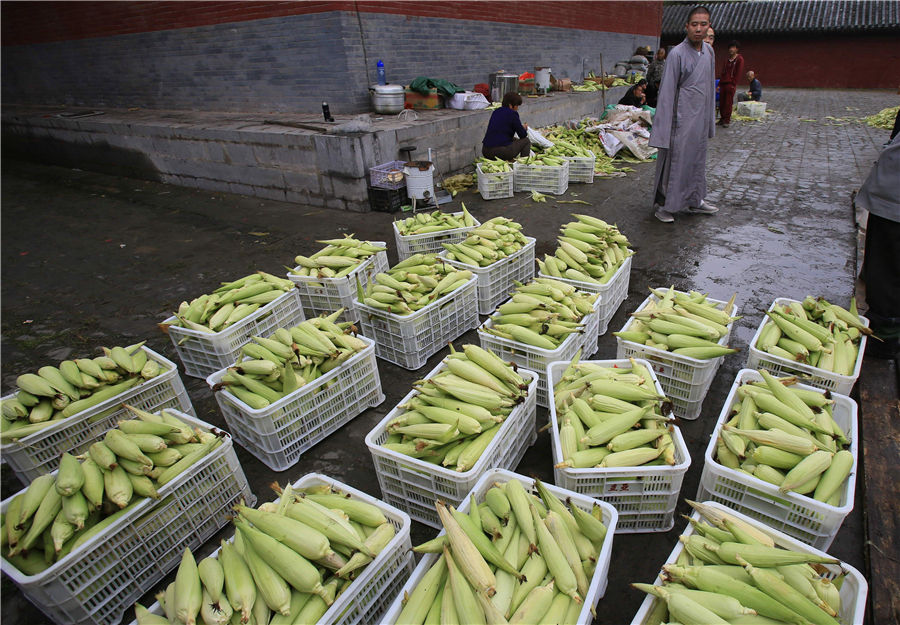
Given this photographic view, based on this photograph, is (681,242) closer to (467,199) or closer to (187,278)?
(467,199)

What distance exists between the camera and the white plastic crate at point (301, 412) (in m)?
2.79

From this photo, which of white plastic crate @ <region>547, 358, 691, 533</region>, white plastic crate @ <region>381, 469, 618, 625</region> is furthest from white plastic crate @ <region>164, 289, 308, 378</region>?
white plastic crate @ <region>547, 358, 691, 533</region>

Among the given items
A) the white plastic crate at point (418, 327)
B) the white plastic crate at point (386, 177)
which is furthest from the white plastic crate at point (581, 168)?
the white plastic crate at point (418, 327)

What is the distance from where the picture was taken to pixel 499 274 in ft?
14.6

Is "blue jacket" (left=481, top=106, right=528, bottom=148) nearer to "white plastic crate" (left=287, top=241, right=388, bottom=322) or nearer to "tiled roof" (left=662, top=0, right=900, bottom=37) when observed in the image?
"white plastic crate" (left=287, top=241, right=388, bottom=322)

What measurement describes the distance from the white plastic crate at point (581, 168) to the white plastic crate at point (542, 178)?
23.7 inches

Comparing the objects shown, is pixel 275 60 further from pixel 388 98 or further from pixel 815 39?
pixel 815 39

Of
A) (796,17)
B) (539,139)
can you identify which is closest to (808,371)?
(539,139)

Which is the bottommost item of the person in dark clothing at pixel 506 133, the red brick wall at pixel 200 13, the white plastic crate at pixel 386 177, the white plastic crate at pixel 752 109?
the white plastic crate at pixel 752 109

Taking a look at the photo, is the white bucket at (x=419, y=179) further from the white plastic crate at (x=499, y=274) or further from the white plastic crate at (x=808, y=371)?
the white plastic crate at (x=808, y=371)

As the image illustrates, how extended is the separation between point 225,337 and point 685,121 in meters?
6.11

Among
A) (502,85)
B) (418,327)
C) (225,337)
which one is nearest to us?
(225,337)

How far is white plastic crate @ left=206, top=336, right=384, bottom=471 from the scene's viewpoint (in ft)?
9.15

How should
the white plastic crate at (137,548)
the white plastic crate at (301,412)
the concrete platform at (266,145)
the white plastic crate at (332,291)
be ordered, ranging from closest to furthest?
the white plastic crate at (137,548)
the white plastic crate at (301,412)
the white plastic crate at (332,291)
the concrete platform at (266,145)
